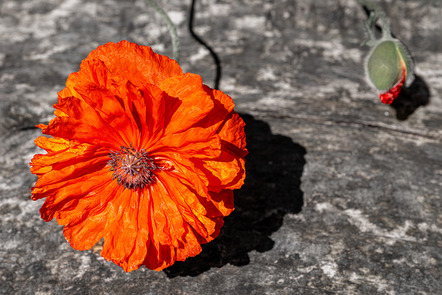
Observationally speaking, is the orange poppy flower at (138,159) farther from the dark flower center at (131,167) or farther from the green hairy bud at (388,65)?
the green hairy bud at (388,65)

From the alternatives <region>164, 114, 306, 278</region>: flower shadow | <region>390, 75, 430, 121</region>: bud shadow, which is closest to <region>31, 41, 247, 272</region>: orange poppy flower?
<region>164, 114, 306, 278</region>: flower shadow

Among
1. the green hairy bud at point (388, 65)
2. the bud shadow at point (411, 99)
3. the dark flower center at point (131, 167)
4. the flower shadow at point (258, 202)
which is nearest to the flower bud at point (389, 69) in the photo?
the green hairy bud at point (388, 65)

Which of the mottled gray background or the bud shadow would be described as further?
the bud shadow

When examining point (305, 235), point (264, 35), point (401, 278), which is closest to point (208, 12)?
point (264, 35)

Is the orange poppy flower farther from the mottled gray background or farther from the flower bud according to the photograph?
the flower bud

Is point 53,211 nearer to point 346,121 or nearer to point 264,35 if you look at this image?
point 346,121
